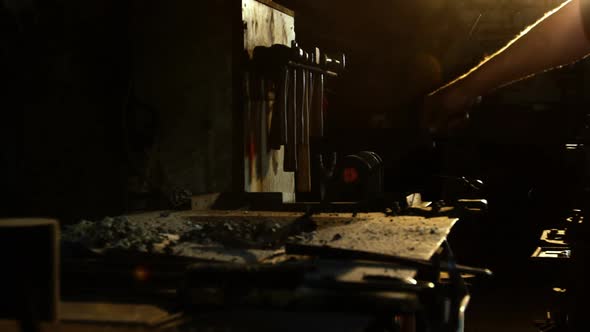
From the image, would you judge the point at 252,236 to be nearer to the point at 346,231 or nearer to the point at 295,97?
the point at 346,231

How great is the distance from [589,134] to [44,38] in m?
3.82

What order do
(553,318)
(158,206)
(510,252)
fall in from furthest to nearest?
(510,252) < (553,318) < (158,206)

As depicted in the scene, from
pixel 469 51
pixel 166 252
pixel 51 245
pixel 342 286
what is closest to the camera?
pixel 51 245

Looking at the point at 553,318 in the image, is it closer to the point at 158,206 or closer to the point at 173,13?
the point at 158,206

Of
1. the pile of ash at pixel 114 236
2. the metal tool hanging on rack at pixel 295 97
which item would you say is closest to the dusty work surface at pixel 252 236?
the pile of ash at pixel 114 236

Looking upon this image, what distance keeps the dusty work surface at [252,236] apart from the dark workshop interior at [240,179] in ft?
0.05

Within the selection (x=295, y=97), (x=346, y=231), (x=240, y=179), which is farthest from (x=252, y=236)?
(x=295, y=97)

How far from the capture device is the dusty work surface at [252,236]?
2.56 m

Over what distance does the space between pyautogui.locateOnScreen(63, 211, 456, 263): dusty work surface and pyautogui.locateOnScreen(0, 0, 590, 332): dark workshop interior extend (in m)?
0.02

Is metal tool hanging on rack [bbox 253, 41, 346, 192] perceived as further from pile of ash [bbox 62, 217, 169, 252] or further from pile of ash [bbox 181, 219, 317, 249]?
pile of ash [bbox 62, 217, 169, 252]

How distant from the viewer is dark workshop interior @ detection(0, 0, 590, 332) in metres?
1.91

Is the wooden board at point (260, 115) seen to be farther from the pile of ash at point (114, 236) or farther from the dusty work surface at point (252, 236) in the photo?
the pile of ash at point (114, 236)

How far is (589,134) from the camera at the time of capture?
18.6ft

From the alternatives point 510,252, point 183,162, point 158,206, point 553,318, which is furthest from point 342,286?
point 510,252
